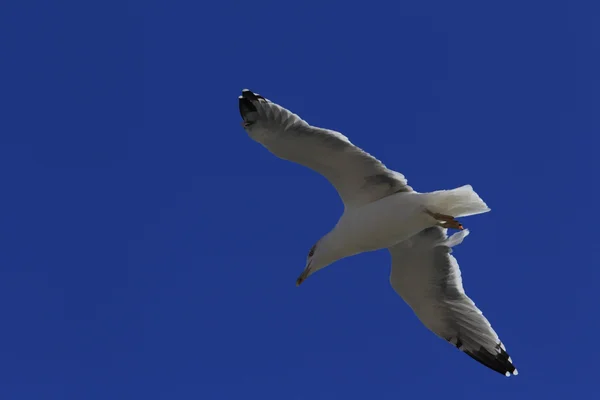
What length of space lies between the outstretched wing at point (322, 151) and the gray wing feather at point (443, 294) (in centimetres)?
85

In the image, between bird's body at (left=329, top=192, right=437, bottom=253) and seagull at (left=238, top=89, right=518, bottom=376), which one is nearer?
seagull at (left=238, top=89, right=518, bottom=376)

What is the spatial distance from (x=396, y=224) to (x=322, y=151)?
0.99 metres

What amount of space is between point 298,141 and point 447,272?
7.83 feet

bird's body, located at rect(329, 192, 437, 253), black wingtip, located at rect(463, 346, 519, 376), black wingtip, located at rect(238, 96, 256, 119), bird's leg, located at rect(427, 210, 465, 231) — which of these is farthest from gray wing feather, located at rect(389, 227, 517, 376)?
black wingtip, located at rect(238, 96, 256, 119)

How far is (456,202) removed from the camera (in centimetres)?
823

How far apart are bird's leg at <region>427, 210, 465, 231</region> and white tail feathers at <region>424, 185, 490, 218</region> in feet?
0.11

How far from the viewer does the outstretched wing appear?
26.0ft

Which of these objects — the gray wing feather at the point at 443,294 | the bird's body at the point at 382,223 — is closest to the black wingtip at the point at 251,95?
the bird's body at the point at 382,223

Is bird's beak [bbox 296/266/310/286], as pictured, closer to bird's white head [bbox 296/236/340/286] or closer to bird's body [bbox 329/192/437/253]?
bird's white head [bbox 296/236/340/286]

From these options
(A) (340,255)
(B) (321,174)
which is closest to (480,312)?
(A) (340,255)

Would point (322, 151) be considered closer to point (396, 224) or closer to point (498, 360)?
point (396, 224)

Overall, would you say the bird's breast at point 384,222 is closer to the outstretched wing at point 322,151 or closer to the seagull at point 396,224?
the seagull at point 396,224

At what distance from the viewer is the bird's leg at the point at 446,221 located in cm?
832

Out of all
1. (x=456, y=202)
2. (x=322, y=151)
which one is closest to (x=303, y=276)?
(x=322, y=151)
